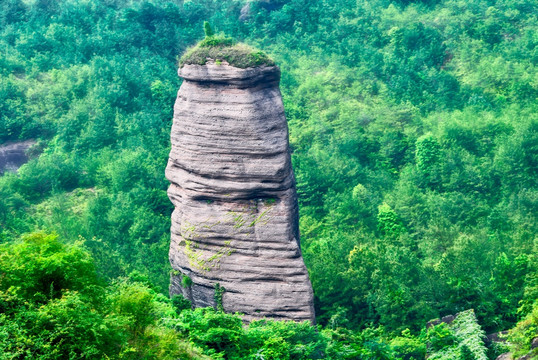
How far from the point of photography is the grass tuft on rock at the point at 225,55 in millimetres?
31734

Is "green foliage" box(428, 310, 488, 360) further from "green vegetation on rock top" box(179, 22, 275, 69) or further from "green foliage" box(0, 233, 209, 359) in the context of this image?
"green vegetation on rock top" box(179, 22, 275, 69)

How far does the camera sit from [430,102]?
2539 inches

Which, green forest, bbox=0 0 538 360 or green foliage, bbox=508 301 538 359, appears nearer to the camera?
green forest, bbox=0 0 538 360

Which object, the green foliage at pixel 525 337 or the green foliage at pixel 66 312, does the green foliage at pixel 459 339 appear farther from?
the green foliage at pixel 66 312

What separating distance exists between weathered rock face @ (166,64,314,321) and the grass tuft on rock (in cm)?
28

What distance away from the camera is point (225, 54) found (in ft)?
105

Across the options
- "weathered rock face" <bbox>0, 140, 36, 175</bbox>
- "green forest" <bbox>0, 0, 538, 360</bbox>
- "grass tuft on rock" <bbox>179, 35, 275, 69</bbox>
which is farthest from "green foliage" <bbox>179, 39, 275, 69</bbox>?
"weathered rock face" <bbox>0, 140, 36, 175</bbox>

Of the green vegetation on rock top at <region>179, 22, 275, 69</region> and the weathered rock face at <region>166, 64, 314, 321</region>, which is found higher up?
the green vegetation on rock top at <region>179, 22, 275, 69</region>

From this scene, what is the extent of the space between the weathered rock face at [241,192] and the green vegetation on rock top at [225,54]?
285 mm

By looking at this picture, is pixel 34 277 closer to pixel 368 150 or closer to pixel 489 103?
pixel 368 150

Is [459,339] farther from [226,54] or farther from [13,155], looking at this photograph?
[13,155]

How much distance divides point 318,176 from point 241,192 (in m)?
20.9

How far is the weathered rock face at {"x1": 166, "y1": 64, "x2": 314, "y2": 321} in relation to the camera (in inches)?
1257

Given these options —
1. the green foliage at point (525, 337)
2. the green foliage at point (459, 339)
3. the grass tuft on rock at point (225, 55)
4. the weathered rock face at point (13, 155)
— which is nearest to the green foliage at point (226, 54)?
the grass tuft on rock at point (225, 55)
